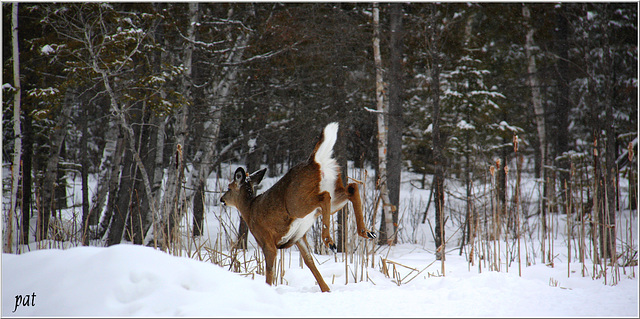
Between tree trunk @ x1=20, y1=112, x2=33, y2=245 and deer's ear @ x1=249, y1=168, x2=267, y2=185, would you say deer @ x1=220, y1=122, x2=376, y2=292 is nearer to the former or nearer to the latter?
deer's ear @ x1=249, y1=168, x2=267, y2=185

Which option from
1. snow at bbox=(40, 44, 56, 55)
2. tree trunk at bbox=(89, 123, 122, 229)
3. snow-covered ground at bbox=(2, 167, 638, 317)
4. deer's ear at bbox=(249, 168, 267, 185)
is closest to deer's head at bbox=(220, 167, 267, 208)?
deer's ear at bbox=(249, 168, 267, 185)

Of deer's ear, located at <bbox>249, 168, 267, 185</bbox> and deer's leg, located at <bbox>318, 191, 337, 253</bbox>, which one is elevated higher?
deer's ear, located at <bbox>249, 168, 267, 185</bbox>

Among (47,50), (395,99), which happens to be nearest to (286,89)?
(395,99)

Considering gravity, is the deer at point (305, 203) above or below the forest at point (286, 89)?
below

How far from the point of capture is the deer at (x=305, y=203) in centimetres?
328

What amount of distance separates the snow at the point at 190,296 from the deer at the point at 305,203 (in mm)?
626

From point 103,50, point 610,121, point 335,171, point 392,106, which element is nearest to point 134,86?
point 103,50

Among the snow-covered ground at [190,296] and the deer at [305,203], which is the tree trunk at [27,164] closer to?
the deer at [305,203]

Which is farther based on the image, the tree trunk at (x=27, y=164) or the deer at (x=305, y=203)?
the tree trunk at (x=27, y=164)

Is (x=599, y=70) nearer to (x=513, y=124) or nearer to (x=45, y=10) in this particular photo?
(x=513, y=124)

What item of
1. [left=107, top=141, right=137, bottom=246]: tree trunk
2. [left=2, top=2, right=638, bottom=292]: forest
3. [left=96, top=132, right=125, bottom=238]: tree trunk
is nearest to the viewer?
[left=2, top=2, right=638, bottom=292]: forest

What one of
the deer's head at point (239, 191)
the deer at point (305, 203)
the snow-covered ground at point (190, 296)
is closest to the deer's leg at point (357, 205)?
the deer at point (305, 203)

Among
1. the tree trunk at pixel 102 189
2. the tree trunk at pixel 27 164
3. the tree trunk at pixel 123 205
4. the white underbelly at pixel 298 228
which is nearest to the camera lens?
the white underbelly at pixel 298 228

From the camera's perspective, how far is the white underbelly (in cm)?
351
